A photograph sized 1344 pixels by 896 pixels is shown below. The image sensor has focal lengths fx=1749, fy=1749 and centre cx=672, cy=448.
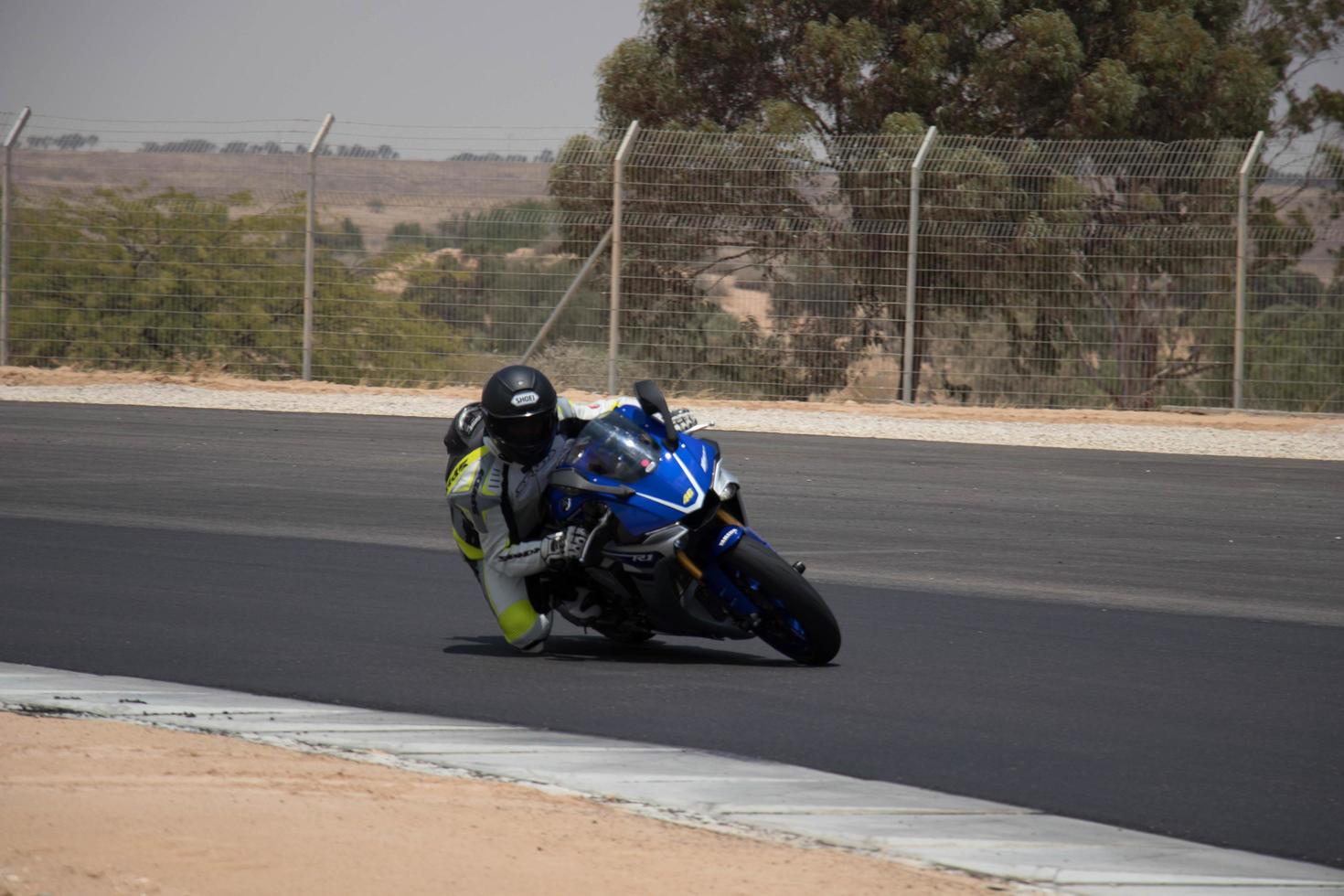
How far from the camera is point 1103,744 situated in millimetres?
5945

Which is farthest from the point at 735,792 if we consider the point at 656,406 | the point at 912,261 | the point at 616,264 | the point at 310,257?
the point at 310,257

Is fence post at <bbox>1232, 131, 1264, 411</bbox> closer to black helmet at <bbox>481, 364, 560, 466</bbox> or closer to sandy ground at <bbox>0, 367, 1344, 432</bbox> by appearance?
sandy ground at <bbox>0, 367, 1344, 432</bbox>

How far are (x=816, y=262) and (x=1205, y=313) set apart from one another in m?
4.69

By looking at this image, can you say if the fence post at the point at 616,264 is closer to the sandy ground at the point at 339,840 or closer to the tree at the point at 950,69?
the tree at the point at 950,69

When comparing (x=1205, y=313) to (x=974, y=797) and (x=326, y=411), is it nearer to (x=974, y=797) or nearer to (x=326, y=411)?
(x=326, y=411)

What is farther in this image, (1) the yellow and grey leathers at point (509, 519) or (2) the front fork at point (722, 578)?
(1) the yellow and grey leathers at point (509, 519)

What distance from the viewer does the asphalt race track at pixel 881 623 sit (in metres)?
5.79

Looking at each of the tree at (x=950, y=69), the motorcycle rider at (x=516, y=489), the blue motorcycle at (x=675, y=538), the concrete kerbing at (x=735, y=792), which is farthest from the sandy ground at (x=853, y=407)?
the concrete kerbing at (x=735, y=792)

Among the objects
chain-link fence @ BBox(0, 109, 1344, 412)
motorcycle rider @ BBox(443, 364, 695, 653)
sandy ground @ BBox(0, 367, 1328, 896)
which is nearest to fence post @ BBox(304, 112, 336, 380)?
chain-link fence @ BBox(0, 109, 1344, 412)

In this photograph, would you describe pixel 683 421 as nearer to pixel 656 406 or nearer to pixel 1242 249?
pixel 656 406

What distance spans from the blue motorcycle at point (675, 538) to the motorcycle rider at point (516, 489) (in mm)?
100

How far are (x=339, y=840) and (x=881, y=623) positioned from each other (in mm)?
4295

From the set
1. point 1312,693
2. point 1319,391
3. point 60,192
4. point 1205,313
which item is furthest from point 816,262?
point 1312,693

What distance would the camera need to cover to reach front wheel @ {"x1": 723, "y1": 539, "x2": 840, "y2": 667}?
269 inches
